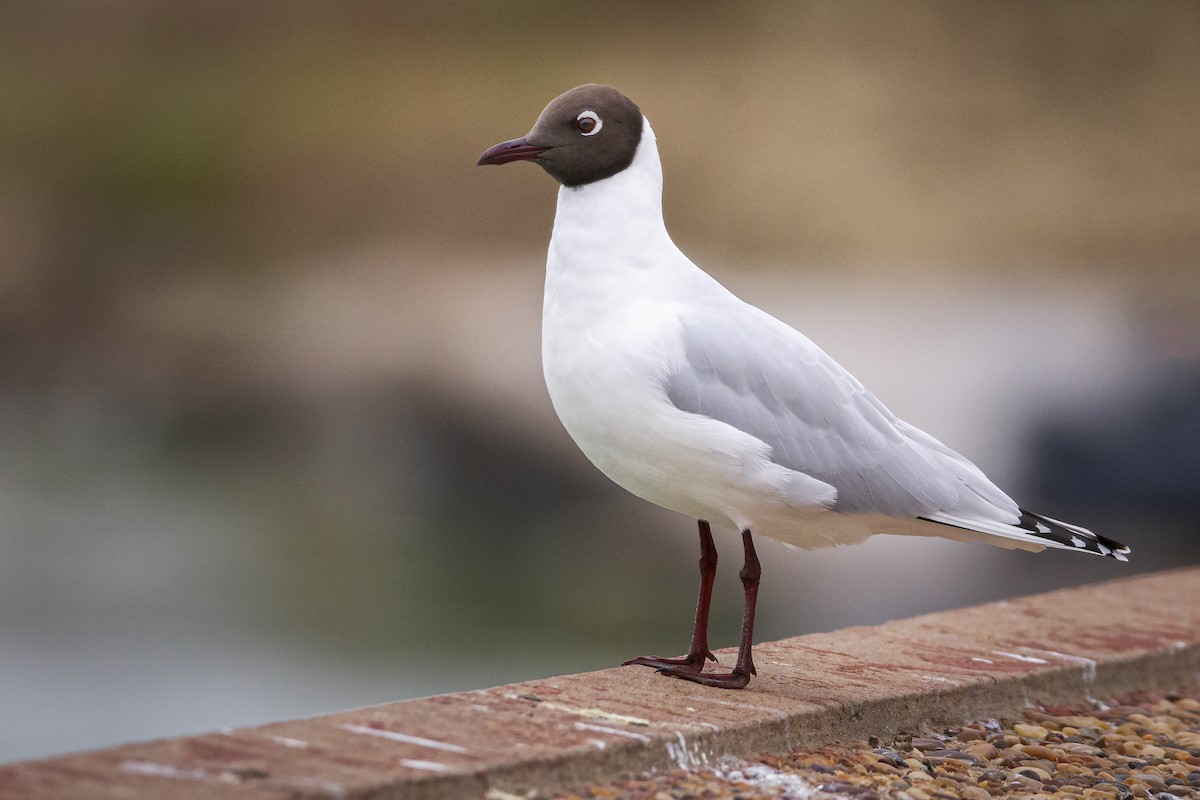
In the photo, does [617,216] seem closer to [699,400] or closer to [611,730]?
[699,400]

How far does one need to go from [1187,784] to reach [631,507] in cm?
660

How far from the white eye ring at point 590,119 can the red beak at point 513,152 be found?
64 mm

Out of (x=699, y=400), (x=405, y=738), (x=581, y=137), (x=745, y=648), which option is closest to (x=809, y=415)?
(x=699, y=400)

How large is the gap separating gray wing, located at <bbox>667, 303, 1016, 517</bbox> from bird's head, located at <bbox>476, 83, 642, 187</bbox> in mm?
296

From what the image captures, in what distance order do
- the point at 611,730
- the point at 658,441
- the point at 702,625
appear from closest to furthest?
the point at 611,730 → the point at 658,441 → the point at 702,625

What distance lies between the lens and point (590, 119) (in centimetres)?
223

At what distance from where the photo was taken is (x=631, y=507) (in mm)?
8773

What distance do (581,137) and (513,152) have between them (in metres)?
0.11

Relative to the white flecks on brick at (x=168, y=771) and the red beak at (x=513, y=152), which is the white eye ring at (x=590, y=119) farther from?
the white flecks on brick at (x=168, y=771)

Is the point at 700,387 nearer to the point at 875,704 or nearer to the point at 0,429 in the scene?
the point at 875,704

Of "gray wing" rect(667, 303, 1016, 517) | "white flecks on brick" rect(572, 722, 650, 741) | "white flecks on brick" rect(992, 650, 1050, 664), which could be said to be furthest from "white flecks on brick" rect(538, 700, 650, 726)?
"white flecks on brick" rect(992, 650, 1050, 664)

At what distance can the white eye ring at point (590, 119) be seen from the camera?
7.30 feet

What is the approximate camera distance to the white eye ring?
223 cm

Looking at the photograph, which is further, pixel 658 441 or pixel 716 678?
pixel 716 678
